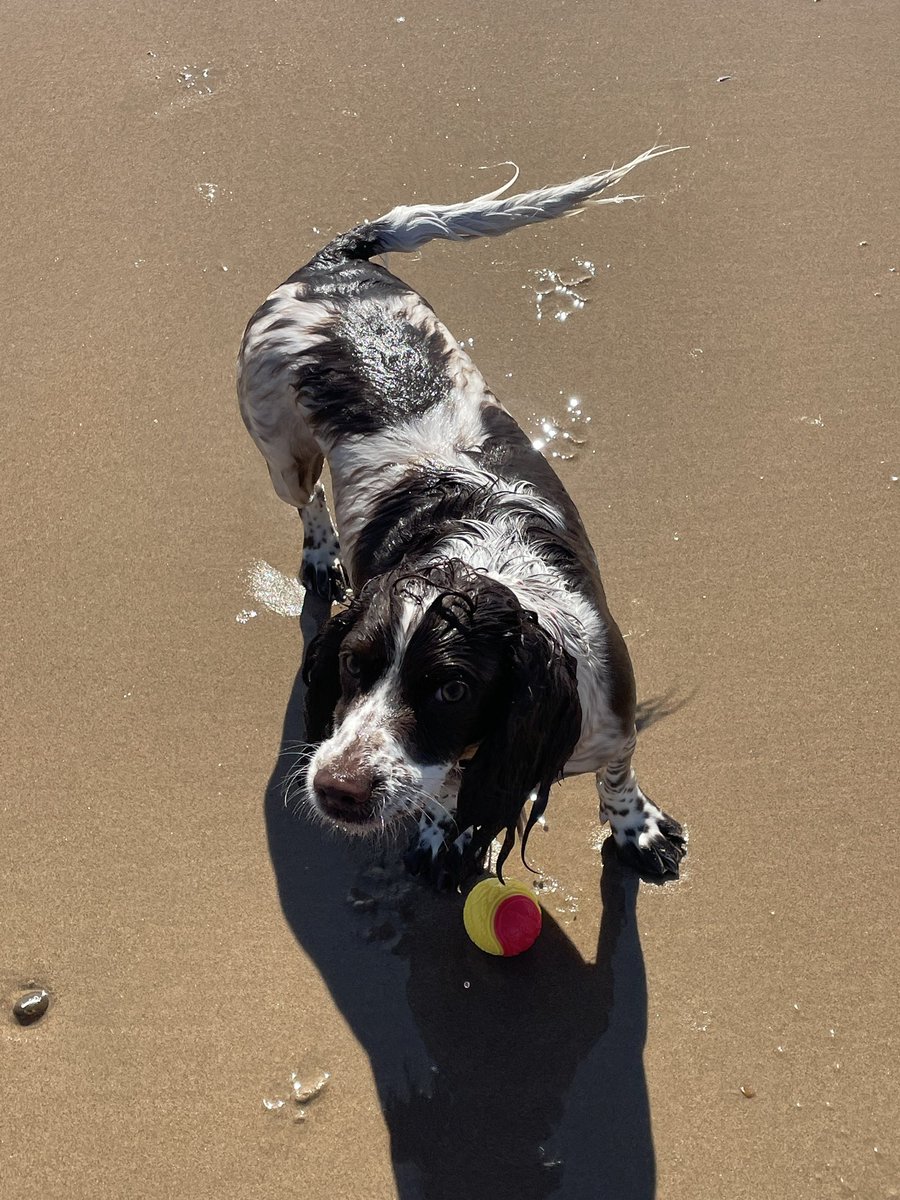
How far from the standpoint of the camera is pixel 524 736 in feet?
8.26

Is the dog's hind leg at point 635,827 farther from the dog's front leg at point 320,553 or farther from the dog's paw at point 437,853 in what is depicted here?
the dog's front leg at point 320,553

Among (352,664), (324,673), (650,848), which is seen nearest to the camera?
(352,664)

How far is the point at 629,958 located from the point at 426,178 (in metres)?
3.72

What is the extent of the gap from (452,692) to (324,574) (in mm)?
A: 1729

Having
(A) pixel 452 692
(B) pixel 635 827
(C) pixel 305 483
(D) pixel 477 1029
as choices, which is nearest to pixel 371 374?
(C) pixel 305 483

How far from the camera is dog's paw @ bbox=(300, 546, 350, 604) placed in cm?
407

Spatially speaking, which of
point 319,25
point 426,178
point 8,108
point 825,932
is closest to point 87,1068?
point 825,932

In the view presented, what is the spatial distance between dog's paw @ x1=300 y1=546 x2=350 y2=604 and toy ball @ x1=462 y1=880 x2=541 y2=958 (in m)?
1.33

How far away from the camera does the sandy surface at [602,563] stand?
3.00m

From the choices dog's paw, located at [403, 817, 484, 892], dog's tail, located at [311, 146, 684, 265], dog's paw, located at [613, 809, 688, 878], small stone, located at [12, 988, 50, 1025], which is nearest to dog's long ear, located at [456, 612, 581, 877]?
dog's paw, located at [403, 817, 484, 892]

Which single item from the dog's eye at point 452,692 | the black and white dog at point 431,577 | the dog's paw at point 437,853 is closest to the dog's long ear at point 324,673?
the black and white dog at point 431,577

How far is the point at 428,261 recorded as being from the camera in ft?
16.3

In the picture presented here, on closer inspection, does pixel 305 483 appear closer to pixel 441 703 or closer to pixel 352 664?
pixel 352 664

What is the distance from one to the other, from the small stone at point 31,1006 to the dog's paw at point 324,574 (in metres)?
1.62
